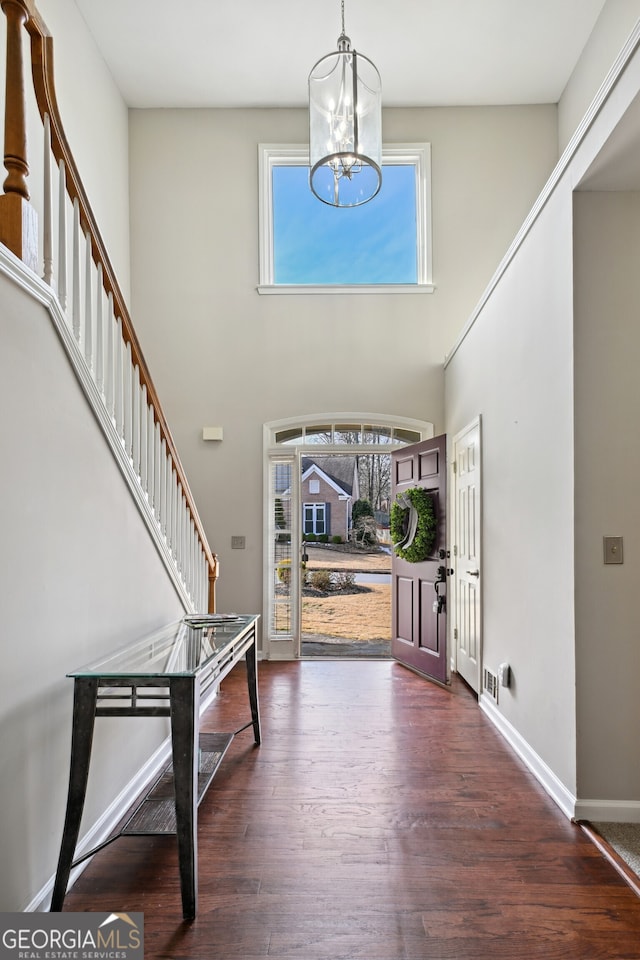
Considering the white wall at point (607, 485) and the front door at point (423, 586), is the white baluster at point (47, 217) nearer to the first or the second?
the white wall at point (607, 485)

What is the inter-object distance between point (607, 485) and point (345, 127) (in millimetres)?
2414

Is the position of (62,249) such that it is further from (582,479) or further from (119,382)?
(582,479)

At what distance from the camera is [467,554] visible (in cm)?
461

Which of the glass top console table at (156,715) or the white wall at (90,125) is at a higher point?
the white wall at (90,125)

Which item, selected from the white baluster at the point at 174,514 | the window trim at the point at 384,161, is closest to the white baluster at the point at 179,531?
the white baluster at the point at 174,514

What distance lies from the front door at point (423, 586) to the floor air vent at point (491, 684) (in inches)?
23.3

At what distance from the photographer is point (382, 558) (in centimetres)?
823

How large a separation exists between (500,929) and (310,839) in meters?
0.82

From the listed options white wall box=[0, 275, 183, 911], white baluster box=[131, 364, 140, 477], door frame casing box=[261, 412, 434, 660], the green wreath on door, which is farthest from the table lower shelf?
the green wreath on door

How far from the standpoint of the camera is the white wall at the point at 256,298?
18.4 ft

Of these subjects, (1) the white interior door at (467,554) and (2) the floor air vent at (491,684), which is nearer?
(2) the floor air vent at (491,684)

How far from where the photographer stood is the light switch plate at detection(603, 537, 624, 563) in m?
2.53

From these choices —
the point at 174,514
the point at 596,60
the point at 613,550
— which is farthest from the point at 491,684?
the point at 596,60

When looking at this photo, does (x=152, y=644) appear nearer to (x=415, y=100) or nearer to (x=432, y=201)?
(x=432, y=201)
